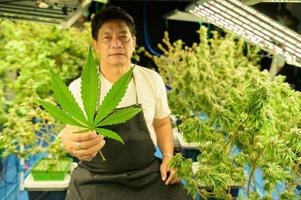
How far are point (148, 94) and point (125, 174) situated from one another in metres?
0.43

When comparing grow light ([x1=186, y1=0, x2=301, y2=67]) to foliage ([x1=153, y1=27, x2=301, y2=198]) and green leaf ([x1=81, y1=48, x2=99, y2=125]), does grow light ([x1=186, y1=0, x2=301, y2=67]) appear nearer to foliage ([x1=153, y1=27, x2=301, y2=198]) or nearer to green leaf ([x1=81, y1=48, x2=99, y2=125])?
foliage ([x1=153, y1=27, x2=301, y2=198])

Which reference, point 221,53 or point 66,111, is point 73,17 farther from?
point 66,111

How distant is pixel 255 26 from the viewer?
3.47ft

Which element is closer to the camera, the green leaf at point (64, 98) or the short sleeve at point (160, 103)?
the green leaf at point (64, 98)

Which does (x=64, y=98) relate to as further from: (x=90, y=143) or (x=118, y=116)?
(x=90, y=143)

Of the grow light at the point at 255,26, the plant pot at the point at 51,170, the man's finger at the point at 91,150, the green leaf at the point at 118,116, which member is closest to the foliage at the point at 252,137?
the grow light at the point at 255,26

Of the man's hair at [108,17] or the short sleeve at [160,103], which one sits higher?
the man's hair at [108,17]

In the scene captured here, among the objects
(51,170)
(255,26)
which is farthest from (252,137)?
(51,170)

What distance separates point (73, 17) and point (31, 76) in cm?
82

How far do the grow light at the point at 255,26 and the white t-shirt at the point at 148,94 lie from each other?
0.57m

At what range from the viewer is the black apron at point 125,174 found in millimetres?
1433

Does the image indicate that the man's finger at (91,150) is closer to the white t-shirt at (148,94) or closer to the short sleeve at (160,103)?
the white t-shirt at (148,94)

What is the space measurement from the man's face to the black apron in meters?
0.31

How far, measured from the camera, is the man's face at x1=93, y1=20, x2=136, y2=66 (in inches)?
57.6
